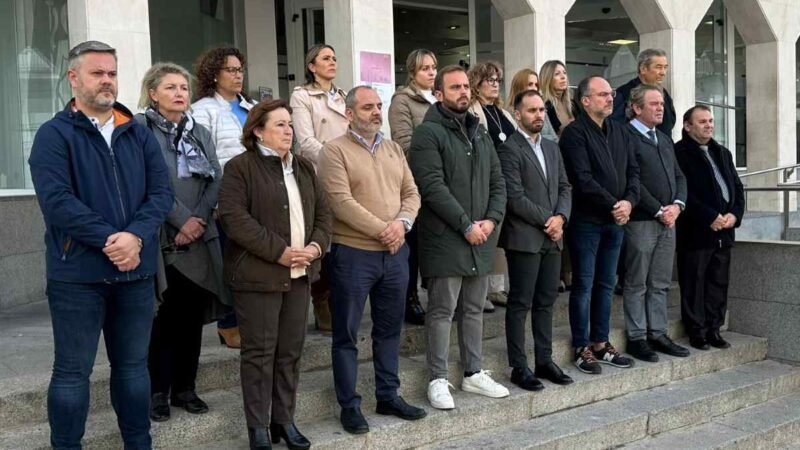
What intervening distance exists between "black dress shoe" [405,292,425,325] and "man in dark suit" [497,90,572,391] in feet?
2.39

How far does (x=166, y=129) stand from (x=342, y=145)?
95 cm

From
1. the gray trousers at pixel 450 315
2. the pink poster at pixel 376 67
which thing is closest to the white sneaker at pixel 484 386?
the gray trousers at pixel 450 315

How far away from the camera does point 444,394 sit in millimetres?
4691

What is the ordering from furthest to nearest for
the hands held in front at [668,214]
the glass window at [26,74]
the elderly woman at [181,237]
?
the glass window at [26,74] < the hands held in front at [668,214] < the elderly woman at [181,237]

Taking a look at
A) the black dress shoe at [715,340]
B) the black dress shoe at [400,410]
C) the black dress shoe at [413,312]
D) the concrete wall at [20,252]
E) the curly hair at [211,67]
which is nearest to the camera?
the black dress shoe at [400,410]

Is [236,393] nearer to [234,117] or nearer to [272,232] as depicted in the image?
[272,232]

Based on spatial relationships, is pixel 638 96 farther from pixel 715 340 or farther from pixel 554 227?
pixel 715 340

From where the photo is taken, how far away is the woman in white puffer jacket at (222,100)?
14.8 ft

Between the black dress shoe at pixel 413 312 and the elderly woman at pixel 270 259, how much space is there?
1.67 m

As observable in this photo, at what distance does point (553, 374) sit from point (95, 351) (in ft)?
9.70

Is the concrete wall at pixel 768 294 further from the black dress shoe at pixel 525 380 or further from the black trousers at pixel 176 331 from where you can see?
the black trousers at pixel 176 331

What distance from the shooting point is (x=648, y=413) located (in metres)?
5.24

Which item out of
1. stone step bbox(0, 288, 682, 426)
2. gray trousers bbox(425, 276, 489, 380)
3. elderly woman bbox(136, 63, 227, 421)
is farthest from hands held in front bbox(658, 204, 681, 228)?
elderly woman bbox(136, 63, 227, 421)

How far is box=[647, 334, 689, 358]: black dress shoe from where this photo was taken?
6.02 m
